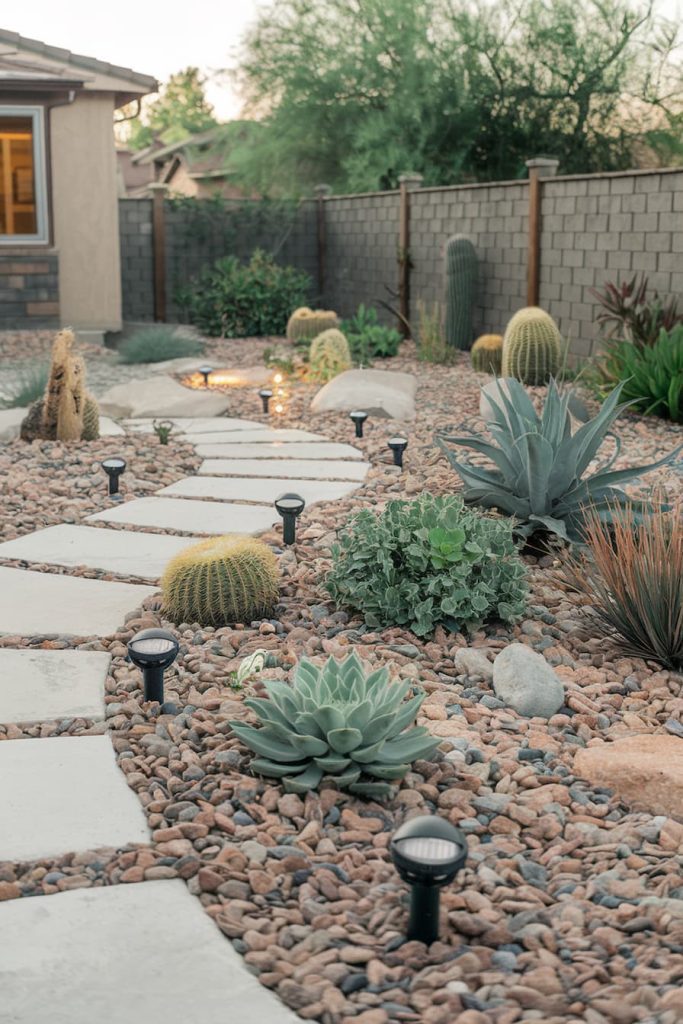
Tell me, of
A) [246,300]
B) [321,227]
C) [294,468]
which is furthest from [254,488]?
[321,227]

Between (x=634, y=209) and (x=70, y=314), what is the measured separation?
27.0ft

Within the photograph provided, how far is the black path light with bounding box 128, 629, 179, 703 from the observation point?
3.33m

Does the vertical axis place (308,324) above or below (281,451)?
above

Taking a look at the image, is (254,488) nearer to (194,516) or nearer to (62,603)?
(194,516)

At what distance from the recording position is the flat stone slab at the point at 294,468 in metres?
6.78

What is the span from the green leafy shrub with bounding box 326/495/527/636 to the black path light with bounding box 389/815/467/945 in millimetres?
1705

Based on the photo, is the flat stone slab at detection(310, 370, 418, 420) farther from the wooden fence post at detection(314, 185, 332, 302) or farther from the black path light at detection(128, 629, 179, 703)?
the wooden fence post at detection(314, 185, 332, 302)

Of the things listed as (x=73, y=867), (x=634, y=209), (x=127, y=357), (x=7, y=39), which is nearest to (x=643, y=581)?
(x=73, y=867)

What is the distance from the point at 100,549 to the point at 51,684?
1.61 metres

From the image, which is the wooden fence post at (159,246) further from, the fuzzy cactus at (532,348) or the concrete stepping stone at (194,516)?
the concrete stepping stone at (194,516)

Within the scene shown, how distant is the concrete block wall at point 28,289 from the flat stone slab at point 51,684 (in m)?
11.6

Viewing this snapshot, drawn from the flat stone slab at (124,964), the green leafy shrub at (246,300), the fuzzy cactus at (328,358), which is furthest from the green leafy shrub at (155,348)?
the flat stone slab at (124,964)

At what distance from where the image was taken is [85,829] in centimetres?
279

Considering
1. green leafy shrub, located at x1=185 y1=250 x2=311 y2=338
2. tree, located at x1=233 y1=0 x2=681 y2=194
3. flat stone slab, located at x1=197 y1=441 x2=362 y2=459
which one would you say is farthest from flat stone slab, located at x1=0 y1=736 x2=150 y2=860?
tree, located at x1=233 y1=0 x2=681 y2=194
